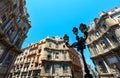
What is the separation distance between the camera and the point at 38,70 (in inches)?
1001

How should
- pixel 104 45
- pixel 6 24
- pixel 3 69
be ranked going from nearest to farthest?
1. pixel 3 69
2. pixel 6 24
3. pixel 104 45

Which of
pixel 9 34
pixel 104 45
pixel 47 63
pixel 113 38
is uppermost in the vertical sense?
pixel 9 34

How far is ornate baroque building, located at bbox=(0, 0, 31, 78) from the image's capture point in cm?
1781

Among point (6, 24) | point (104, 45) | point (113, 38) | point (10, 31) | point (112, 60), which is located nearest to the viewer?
point (112, 60)

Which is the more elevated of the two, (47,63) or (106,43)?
(106,43)

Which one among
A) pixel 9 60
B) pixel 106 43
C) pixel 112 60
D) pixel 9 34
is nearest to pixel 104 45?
pixel 106 43

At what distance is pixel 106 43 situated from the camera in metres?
22.6

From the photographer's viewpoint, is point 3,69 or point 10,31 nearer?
point 3,69

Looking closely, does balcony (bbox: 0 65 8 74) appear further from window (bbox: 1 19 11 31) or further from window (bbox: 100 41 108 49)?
window (bbox: 100 41 108 49)

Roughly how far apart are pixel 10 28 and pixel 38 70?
11782 millimetres

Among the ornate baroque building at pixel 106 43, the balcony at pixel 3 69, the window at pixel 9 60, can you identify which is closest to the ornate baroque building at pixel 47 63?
the ornate baroque building at pixel 106 43

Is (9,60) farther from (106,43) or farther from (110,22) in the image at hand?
(110,22)

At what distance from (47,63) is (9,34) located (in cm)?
1130

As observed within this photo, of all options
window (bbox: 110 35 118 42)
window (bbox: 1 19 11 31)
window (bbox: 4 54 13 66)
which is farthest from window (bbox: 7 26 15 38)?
window (bbox: 110 35 118 42)
